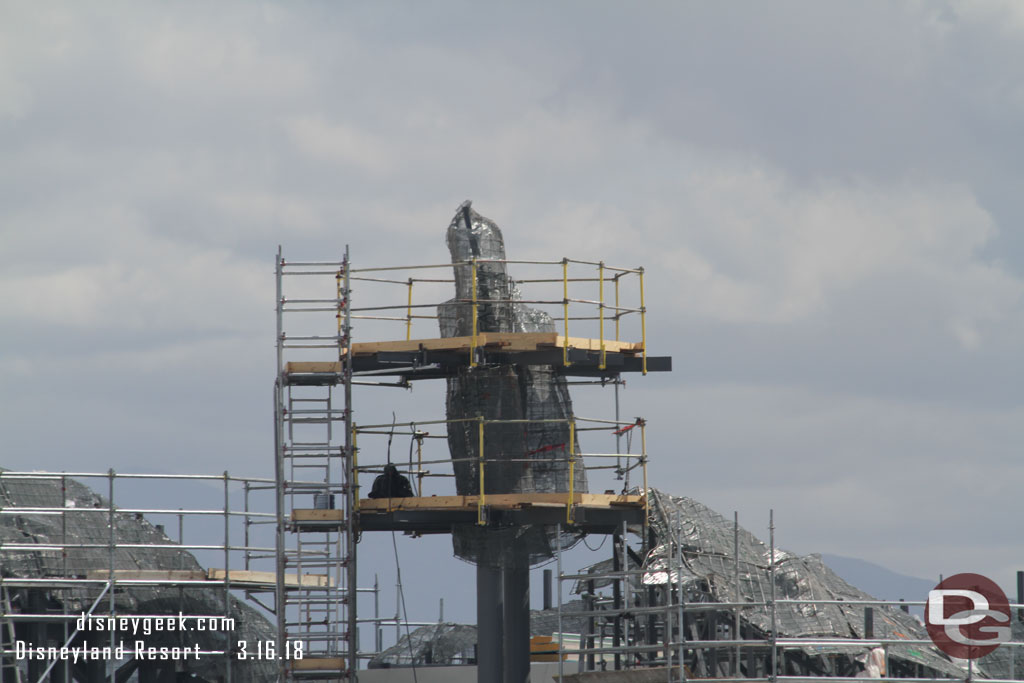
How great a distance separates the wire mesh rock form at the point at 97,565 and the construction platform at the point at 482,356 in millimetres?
4494

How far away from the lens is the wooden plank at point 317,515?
3134 cm

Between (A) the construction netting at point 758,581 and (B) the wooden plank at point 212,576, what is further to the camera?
(B) the wooden plank at point 212,576

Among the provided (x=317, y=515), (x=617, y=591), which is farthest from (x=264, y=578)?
A: (x=617, y=591)

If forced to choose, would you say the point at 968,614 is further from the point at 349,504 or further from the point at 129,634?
the point at 129,634

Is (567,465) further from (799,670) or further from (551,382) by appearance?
(799,670)

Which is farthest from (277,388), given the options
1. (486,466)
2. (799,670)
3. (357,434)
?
(799,670)

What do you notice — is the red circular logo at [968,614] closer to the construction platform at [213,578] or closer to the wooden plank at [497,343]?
the wooden plank at [497,343]

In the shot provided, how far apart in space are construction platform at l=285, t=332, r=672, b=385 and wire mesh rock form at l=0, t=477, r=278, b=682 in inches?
177

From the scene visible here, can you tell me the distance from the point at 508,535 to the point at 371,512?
9.02ft

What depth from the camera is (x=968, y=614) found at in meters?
27.9

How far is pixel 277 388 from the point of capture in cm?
3222

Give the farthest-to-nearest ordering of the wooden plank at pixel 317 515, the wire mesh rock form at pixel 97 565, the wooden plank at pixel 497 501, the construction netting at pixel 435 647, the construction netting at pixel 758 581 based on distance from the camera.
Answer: the construction netting at pixel 435 647, the wooden plank at pixel 317 515, the wire mesh rock form at pixel 97 565, the wooden plank at pixel 497 501, the construction netting at pixel 758 581

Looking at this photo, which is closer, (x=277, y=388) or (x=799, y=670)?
(x=799, y=670)

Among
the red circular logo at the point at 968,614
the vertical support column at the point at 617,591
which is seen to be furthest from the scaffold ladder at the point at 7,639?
the red circular logo at the point at 968,614
